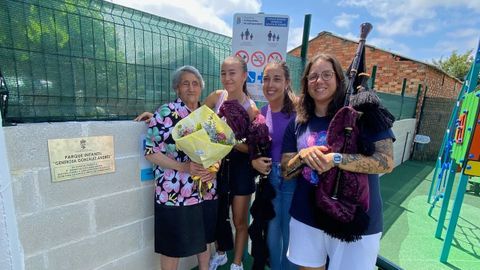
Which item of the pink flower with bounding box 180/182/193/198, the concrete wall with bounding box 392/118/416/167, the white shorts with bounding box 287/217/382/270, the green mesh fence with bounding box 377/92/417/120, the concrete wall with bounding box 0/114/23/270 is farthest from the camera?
the concrete wall with bounding box 392/118/416/167

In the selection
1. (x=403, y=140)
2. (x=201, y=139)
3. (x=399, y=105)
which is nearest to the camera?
(x=201, y=139)

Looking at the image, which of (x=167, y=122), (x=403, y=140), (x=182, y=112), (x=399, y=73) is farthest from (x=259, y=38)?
(x=399, y=73)

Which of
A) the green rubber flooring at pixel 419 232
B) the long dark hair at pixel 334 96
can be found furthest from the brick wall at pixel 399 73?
the long dark hair at pixel 334 96

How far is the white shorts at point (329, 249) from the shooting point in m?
Result: 1.43

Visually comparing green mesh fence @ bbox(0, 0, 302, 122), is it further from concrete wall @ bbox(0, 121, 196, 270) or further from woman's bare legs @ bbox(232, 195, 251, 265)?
woman's bare legs @ bbox(232, 195, 251, 265)

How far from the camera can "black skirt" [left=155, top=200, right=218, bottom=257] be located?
1.83 meters

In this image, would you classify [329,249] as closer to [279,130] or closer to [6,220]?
[279,130]

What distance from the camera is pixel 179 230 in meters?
1.84

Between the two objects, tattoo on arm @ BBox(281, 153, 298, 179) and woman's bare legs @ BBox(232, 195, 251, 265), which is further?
woman's bare legs @ BBox(232, 195, 251, 265)

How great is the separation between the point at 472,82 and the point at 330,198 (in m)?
2.94

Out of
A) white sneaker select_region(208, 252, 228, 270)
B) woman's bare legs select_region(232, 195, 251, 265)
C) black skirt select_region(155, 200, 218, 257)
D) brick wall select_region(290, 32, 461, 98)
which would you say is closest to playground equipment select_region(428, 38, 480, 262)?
woman's bare legs select_region(232, 195, 251, 265)

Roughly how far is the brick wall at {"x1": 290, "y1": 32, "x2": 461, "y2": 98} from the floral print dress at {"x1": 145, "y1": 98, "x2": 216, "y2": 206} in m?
7.44

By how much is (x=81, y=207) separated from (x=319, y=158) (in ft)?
4.87

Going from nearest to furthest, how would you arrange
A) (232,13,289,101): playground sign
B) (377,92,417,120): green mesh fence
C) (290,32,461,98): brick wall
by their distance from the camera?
(232,13,289,101): playground sign, (377,92,417,120): green mesh fence, (290,32,461,98): brick wall
